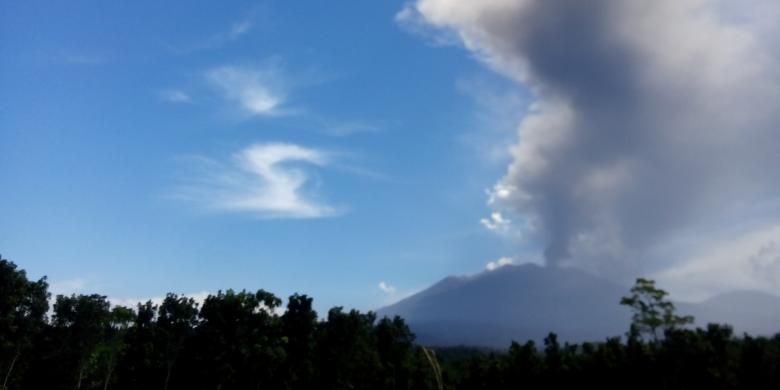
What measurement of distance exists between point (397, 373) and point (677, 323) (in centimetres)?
2068

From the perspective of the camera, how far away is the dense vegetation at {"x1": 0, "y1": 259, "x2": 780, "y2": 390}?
4116cm

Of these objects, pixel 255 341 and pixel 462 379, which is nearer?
pixel 255 341

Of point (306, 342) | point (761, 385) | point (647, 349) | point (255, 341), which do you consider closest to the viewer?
point (761, 385)

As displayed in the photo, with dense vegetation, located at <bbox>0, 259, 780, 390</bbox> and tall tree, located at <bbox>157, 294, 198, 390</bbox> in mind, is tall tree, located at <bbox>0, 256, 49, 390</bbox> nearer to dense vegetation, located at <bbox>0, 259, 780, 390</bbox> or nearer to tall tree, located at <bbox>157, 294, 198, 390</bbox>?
dense vegetation, located at <bbox>0, 259, 780, 390</bbox>

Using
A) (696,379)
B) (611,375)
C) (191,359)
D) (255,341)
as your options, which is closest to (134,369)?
(191,359)

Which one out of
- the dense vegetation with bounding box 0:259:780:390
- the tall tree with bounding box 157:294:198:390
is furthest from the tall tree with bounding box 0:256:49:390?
the tall tree with bounding box 157:294:198:390

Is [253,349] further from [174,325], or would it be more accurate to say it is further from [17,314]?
[17,314]

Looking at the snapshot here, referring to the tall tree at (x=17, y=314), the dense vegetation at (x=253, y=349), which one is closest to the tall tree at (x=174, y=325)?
the dense vegetation at (x=253, y=349)

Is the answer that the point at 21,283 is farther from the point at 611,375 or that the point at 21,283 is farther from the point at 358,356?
the point at 611,375

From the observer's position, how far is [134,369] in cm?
4575

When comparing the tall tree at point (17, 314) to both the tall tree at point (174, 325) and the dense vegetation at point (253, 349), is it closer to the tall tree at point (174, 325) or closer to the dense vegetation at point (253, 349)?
the dense vegetation at point (253, 349)

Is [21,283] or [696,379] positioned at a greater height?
[21,283]

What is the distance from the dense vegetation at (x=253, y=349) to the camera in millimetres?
41156

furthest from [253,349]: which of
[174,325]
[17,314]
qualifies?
[17,314]
